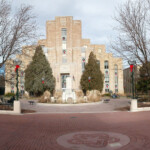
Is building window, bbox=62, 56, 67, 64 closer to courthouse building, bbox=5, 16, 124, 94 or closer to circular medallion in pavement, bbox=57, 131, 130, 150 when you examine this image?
courthouse building, bbox=5, 16, 124, 94

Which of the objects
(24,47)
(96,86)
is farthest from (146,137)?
(96,86)

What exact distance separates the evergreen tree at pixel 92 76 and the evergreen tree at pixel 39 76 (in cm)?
761

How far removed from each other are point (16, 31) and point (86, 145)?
13153mm

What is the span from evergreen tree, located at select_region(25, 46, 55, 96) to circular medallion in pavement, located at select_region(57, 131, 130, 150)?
3699cm

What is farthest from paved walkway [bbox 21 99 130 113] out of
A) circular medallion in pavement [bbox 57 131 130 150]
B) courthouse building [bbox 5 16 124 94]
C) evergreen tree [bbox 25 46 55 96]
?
courthouse building [bbox 5 16 124 94]

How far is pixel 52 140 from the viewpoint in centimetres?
670

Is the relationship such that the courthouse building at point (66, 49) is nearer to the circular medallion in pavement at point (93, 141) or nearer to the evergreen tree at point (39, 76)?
the evergreen tree at point (39, 76)

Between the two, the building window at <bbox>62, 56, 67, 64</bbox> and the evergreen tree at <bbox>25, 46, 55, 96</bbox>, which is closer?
the evergreen tree at <bbox>25, 46, 55, 96</bbox>

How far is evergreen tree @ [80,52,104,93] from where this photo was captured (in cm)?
4481

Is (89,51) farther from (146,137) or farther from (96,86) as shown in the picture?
(146,137)

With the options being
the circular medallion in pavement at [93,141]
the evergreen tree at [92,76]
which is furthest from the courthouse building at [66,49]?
the circular medallion in pavement at [93,141]

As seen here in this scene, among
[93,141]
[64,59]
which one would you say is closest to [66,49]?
[64,59]

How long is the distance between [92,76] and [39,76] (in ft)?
42.0

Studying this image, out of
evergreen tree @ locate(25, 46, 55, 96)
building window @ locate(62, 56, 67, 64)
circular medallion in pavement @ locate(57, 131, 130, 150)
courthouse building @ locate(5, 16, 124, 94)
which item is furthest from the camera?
building window @ locate(62, 56, 67, 64)
